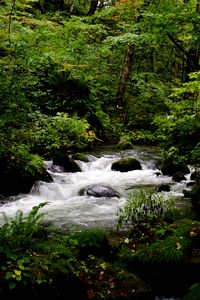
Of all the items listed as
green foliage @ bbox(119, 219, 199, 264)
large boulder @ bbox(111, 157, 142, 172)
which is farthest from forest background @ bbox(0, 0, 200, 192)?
green foliage @ bbox(119, 219, 199, 264)

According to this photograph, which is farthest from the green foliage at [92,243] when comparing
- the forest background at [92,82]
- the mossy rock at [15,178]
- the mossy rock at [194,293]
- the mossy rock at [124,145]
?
the mossy rock at [124,145]

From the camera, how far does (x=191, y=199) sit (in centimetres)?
926

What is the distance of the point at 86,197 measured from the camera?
980cm

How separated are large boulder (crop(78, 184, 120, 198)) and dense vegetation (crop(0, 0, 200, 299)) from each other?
144 centimetres

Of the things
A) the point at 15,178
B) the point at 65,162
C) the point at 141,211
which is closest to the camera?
the point at 141,211

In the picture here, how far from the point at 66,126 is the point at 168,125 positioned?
485 cm

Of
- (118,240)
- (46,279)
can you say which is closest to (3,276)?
(46,279)

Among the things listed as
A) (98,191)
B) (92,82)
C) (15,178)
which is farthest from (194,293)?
(92,82)

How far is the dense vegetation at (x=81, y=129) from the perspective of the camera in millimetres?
4535

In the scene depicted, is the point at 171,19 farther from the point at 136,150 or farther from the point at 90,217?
the point at 136,150

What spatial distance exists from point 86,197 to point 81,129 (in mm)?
4334

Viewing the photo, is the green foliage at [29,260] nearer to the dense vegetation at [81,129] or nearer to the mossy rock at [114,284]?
the dense vegetation at [81,129]

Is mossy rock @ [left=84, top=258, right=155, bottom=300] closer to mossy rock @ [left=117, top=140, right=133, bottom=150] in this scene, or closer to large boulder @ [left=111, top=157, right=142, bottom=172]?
large boulder @ [left=111, top=157, right=142, bottom=172]

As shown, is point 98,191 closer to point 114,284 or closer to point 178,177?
point 178,177
